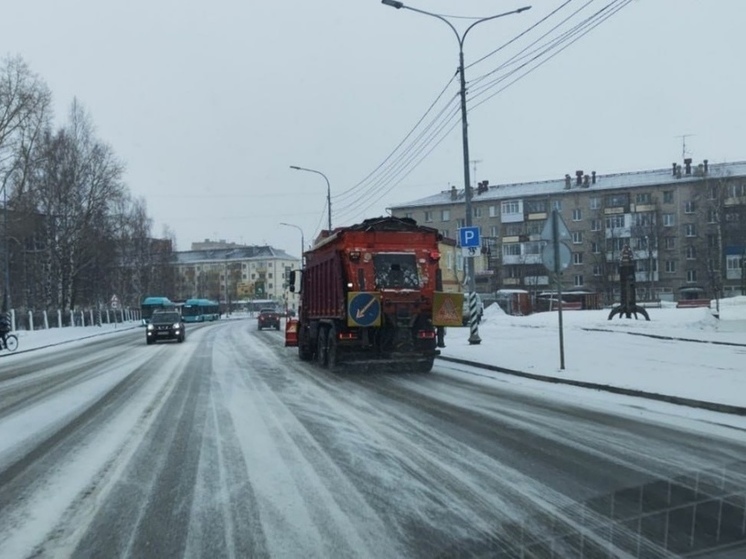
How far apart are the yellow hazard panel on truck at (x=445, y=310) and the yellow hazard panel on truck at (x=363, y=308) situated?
1.36 m

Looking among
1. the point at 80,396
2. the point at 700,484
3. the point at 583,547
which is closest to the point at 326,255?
the point at 80,396

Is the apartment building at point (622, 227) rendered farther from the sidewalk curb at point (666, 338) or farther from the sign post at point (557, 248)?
the sign post at point (557, 248)

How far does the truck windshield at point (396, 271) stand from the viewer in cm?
1748

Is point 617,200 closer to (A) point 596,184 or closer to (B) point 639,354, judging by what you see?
(A) point 596,184

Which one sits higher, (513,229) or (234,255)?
(234,255)

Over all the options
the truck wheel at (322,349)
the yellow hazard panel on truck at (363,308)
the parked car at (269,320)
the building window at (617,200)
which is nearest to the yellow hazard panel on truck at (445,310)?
the yellow hazard panel on truck at (363,308)

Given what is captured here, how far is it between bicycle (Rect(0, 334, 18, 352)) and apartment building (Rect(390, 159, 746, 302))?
46.9 m

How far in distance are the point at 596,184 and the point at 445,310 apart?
73222mm

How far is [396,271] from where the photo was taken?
696 inches

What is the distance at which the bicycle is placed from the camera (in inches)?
1293

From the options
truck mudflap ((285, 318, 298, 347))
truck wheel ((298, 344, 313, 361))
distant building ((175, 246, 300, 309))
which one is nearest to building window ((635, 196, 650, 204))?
truck mudflap ((285, 318, 298, 347))

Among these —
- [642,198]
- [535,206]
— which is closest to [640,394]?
[642,198]

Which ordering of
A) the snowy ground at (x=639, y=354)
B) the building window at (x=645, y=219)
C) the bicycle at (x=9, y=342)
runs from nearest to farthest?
the snowy ground at (x=639, y=354)
the bicycle at (x=9, y=342)
the building window at (x=645, y=219)

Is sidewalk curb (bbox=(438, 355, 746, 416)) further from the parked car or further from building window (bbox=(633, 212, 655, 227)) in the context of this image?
building window (bbox=(633, 212, 655, 227))
